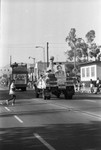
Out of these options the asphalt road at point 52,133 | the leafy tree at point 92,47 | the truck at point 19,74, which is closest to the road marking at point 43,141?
the asphalt road at point 52,133

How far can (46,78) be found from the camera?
29344 mm

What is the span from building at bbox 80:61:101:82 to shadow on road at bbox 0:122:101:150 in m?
39.6

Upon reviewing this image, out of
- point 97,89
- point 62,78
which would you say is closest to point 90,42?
point 97,89

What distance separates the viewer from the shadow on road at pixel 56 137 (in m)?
8.98

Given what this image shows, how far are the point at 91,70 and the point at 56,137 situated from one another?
44783 millimetres

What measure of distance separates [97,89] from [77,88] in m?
8.25

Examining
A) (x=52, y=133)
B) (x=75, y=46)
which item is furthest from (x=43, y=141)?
(x=75, y=46)

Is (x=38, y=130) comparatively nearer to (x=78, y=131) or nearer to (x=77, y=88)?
(x=78, y=131)

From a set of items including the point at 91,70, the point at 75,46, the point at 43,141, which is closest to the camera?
the point at 43,141

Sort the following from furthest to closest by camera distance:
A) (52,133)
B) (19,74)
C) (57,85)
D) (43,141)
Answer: (19,74) < (57,85) < (52,133) < (43,141)

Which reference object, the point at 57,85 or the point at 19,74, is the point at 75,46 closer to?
the point at 19,74

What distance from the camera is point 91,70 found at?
179 ft

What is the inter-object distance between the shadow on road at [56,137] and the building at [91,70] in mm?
39570

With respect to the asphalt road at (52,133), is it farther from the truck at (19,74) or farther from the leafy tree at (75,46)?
the leafy tree at (75,46)
